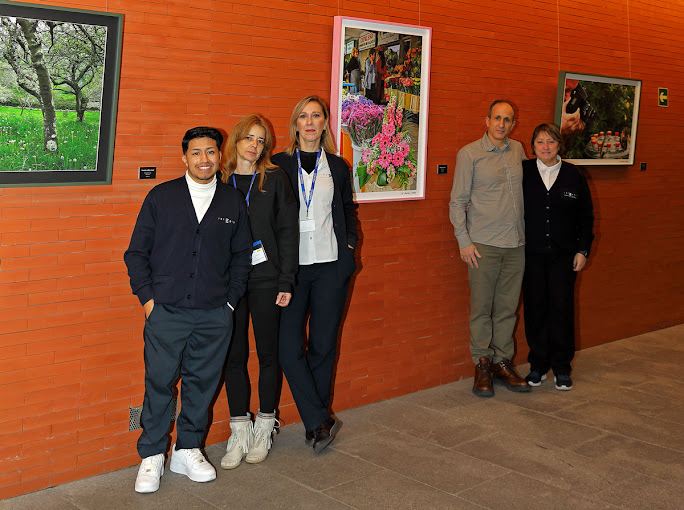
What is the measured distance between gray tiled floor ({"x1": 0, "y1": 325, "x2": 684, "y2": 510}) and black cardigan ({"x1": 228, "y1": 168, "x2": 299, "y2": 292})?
0.90 metres

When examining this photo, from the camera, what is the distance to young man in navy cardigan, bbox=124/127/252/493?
3.05 m

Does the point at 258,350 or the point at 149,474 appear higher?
the point at 258,350

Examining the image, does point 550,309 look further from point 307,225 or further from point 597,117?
point 307,225

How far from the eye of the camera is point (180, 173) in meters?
3.41

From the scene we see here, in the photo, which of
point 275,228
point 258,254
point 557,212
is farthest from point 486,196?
point 258,254

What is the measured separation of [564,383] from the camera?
Answer: 4.67 meters

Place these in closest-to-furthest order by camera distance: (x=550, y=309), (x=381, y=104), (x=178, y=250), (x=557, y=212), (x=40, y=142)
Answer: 1. (x=40, y=142)
2. (x=178, y=250)
3. (x=381, y=104)
4. (x=557, y=212)
5. (x=550, y=309)

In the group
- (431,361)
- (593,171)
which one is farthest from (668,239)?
(431,361)

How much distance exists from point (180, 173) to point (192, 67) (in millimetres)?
507

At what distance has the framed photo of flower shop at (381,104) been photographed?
4.01 m

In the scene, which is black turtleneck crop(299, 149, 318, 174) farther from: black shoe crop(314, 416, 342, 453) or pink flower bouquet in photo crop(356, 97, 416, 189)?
black shoe crop(314, 416, 342, 453)

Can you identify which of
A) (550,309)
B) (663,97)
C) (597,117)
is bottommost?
(550,309)

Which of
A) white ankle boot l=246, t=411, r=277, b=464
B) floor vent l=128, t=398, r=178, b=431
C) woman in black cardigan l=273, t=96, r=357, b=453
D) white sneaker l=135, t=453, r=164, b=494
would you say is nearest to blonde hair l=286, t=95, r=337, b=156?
woman in black cardigan l=273, t=96, r=357, b=453

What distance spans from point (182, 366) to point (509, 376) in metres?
2.32
